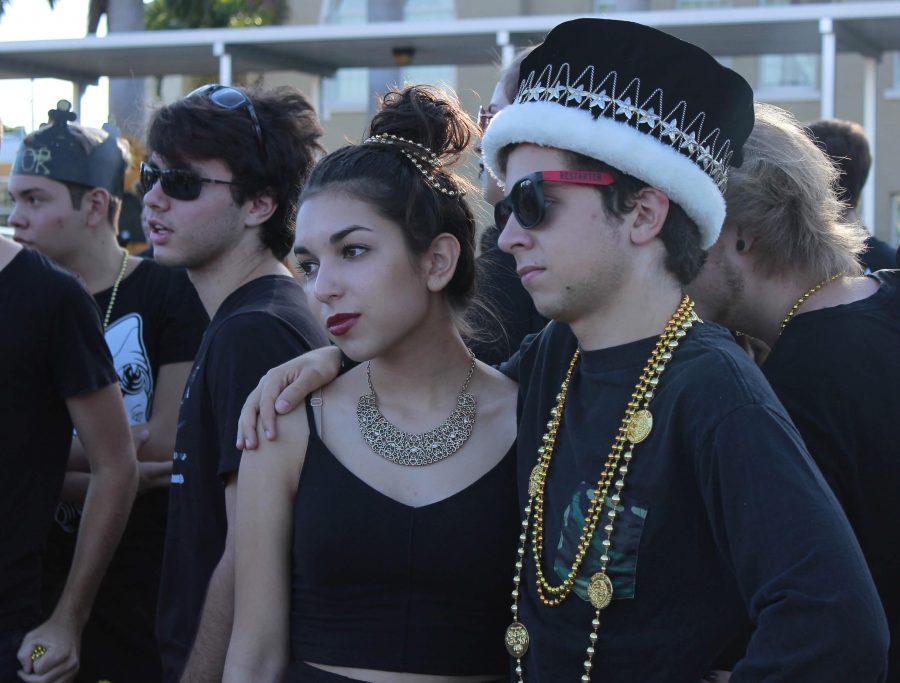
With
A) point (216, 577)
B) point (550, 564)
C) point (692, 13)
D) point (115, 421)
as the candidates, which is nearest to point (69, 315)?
point (115, 421)

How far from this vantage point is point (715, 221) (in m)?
2.16

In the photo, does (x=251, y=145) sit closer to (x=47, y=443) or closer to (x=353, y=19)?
(x=47, y=443)

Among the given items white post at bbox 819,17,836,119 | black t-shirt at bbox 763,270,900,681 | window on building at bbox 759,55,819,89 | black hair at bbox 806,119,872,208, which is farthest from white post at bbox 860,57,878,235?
window on building at bbox 759,55,819,89

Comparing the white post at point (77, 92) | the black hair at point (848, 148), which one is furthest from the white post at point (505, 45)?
the black hair at point (848, 148)

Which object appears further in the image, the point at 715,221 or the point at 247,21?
the point at 247,21

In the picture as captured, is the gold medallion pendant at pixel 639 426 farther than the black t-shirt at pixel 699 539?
Yes

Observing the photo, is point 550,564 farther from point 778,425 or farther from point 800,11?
point 800,11

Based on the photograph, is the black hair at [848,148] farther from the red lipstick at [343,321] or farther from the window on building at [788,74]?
the window on building at [788,74]

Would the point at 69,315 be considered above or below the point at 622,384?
below

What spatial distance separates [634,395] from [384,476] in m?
0.68

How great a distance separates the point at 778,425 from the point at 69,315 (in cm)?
234

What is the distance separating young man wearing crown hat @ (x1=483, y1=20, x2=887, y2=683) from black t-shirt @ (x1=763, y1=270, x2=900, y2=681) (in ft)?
1.44

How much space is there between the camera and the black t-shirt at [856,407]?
7.94 feet

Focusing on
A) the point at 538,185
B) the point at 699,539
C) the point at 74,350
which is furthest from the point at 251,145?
the point at 699,539
